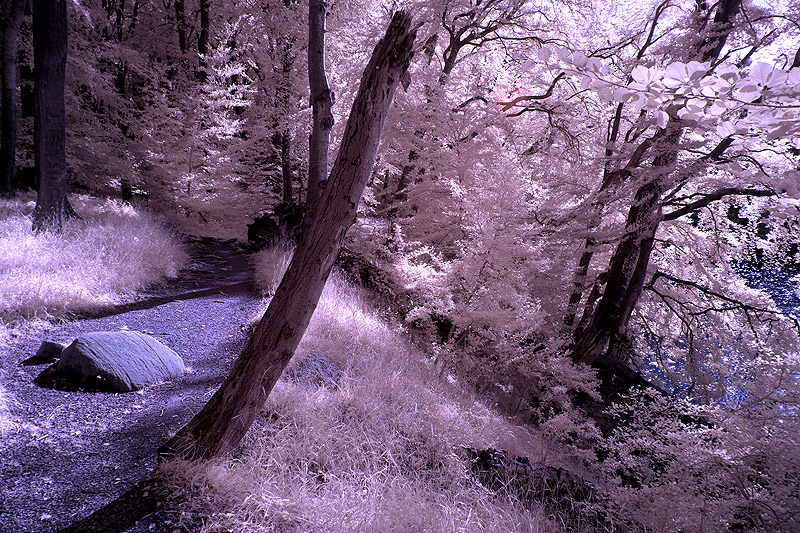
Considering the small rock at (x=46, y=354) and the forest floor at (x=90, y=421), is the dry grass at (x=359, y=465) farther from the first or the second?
the small rock at (x=46, y=354)

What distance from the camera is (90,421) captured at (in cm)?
306

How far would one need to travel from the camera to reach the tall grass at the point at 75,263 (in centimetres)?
468

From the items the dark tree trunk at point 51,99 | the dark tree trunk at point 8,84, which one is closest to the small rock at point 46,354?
the dark tree trunk at point 51,99

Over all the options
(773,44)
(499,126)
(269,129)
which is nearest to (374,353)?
(499,126)

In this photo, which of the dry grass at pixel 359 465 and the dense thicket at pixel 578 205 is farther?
the dense thicket at pixel 578 205

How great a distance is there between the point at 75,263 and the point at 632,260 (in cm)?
884

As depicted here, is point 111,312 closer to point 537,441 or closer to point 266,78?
point 537,441

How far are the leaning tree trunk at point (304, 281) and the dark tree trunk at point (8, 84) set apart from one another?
1144 cm

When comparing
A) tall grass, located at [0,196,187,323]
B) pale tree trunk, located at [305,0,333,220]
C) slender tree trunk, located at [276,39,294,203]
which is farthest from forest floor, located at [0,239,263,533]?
slender tree trunk, located at [276,39,294,203]

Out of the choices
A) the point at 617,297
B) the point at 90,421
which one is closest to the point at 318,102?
the point at 90,421

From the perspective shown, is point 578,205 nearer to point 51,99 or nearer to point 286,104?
point 286,104

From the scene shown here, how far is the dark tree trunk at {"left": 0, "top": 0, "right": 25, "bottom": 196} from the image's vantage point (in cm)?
1027

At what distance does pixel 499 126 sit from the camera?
27.9ft

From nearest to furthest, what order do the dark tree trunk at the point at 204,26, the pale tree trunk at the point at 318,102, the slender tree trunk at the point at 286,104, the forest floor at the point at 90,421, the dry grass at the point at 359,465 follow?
the forest floor at the point at 90,421 < the dry grass at the point at 359,465 < the pale tree trunk at the point at 318,102 < the slender tree trunk at the point at 286,104 < the dark tree trunk at the point at 204,26
